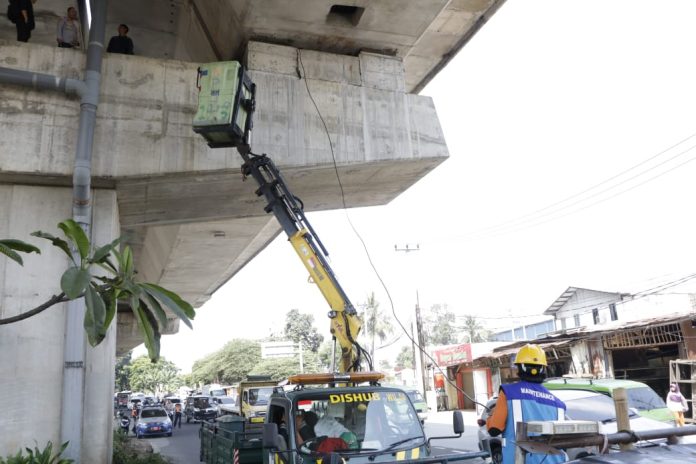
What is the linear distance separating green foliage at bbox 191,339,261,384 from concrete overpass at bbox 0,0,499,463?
70580 millimetres

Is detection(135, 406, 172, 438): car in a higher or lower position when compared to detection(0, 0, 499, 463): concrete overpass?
lower

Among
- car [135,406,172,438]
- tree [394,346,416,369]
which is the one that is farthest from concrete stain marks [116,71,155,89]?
tree [394,346,416,369]

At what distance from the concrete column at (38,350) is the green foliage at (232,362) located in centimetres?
7171

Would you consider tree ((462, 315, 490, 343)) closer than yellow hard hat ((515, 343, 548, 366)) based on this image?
No

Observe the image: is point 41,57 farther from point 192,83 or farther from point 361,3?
point 361,3

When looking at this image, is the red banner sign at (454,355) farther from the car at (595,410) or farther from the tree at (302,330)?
the tree at (302,330)

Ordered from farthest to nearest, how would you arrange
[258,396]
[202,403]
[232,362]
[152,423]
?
[232,362] < [202,403] < [152,423] < [258,396]

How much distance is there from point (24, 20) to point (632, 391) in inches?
508

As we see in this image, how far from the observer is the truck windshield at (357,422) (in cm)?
524

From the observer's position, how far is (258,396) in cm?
1947

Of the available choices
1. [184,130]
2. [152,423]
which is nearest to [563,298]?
[152,423]

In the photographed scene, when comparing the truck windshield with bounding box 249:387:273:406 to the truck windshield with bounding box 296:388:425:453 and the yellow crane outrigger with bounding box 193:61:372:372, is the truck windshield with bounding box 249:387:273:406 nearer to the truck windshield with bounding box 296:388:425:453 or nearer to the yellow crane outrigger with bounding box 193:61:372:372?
the yellow crane outrigger with bounding box 193:61:372:372

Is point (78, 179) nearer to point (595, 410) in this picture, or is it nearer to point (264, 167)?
point (264, 167)

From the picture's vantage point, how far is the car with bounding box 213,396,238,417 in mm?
22391
